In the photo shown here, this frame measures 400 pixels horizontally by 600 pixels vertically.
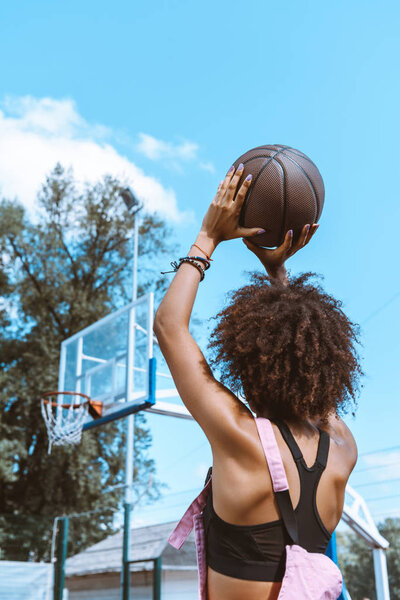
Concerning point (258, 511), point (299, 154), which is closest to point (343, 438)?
point (258, 511)

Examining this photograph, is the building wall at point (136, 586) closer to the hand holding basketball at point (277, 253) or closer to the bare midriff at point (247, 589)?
the hand holding basketball at point (277, 253)

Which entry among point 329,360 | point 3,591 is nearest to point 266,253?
point 329,360

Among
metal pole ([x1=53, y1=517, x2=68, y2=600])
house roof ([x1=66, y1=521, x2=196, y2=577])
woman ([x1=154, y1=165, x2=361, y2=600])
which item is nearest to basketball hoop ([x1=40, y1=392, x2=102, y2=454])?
metal pole ([x1=53, y1=517, x2=68, y2=600])

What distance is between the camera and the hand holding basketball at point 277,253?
225cm

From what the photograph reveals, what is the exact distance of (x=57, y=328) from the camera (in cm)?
1923

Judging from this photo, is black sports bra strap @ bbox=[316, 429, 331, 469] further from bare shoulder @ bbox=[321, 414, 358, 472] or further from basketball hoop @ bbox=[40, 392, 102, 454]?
basketball hoop @ bbox=[40, 392, 102, 454]

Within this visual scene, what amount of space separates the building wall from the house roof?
1.04ft

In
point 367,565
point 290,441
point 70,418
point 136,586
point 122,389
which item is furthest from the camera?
point 367,565

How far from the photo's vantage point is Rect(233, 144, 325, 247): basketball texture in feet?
7.29

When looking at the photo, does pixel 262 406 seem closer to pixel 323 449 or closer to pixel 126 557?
pixel 323 449

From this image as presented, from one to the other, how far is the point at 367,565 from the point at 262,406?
100 ft

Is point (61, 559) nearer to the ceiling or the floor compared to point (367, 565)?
nearer to the floor

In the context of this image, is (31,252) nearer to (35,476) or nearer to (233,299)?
(35,476)

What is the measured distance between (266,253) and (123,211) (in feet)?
62.0
